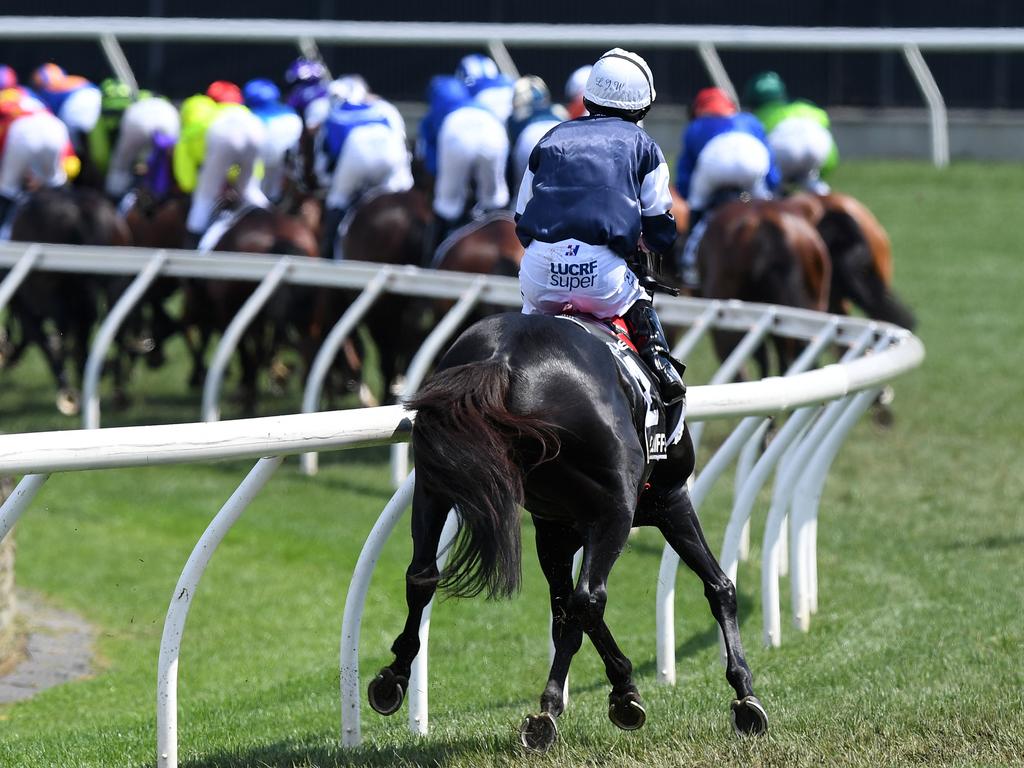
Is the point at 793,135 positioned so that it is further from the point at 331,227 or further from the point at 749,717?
the point at 749,717

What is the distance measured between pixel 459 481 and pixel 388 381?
7308 millimetres

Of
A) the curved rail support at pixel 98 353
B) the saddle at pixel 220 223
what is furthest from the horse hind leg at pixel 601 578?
the saddle at pixel 220 223

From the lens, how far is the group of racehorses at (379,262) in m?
10.1

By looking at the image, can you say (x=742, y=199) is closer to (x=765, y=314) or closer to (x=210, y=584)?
(x=765, y=314)

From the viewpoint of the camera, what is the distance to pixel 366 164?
11.2 metres

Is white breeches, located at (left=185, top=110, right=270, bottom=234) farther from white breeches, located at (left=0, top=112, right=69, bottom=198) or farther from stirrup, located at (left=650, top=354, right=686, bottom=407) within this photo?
stirrup, located at (left=650, top=354, right=686, bottom=407)

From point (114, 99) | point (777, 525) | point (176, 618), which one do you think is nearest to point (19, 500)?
point (176, 618)

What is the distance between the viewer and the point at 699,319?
321 inches

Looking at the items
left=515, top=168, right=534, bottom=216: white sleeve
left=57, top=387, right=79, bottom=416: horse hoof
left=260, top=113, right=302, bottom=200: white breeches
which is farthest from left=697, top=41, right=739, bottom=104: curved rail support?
left=515, top=168, right=534, bottom=216: white sleeve

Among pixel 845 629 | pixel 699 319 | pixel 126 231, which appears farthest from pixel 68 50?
pixel 845 629

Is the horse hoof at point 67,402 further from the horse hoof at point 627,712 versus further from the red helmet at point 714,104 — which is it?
the horse hoof at point 627,712

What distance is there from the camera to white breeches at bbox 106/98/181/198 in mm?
12398

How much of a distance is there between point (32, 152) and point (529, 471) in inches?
328

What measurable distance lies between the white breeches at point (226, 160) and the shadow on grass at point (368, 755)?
7236 mm
